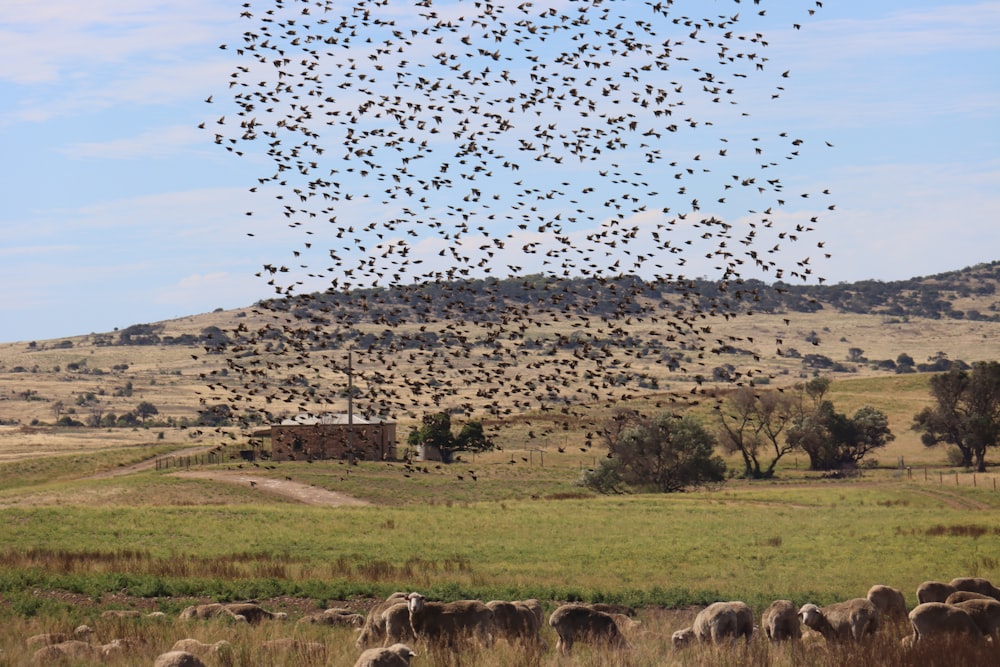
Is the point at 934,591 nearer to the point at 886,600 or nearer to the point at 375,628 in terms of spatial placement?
the point at 886,600

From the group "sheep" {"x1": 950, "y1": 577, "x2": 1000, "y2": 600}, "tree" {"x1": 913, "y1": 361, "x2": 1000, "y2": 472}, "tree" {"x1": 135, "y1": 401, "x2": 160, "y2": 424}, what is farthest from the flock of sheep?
"tree" {"x1": 135, "y1": 401, "x2": 160, "y2": 424}

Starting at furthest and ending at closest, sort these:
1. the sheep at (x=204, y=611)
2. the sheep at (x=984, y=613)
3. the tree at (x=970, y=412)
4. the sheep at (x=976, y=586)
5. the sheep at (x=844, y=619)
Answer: the tree at (x=970, y=412), the sheep at (x=976, y=586), the sheep at (x=204, y=611), the sheep at (x=984, y=613), the sheep at (x=844, y=619)

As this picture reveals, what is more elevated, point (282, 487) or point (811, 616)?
point (811, 616)

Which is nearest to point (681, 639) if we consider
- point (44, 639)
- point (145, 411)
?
point (44, 639)

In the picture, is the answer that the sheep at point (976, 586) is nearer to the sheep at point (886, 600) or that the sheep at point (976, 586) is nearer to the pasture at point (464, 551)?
the sheep at point (886, 600)

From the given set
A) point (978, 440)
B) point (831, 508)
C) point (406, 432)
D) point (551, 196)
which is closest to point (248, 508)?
point (831, 508)

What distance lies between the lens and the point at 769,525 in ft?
167

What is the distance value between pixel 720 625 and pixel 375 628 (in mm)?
6133

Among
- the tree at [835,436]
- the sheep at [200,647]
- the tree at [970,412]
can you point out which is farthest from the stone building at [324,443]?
the sheep at [200,647]

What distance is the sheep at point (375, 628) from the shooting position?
20531 millimetres

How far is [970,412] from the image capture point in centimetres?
9669

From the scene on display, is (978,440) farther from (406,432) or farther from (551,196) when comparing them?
(551,196)

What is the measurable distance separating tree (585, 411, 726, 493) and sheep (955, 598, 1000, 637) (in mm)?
60005

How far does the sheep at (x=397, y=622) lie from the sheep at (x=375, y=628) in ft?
0.41
